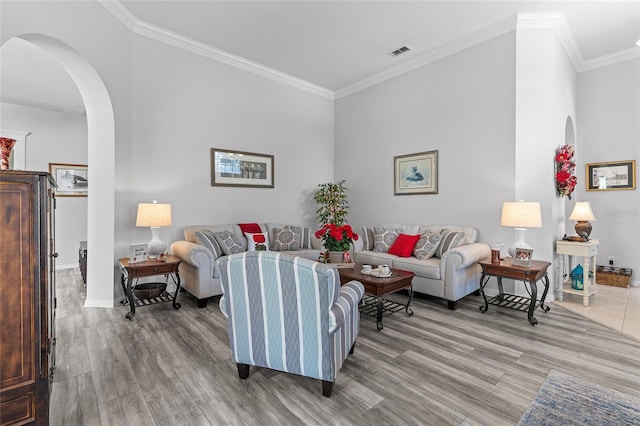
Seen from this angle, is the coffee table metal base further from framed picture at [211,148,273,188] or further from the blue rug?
framed picture at [211,148,273,188]

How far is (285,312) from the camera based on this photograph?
193 cm

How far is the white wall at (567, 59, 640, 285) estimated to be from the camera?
4.70 m

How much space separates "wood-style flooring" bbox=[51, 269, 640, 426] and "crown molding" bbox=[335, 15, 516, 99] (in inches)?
142

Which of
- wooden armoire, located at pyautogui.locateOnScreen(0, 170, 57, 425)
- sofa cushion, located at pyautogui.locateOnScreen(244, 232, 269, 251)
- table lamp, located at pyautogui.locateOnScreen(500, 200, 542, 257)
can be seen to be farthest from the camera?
sofa cushion, located at pyautogui.locateOnScreen(244, 232, 269, 251)

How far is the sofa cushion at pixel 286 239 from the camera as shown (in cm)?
488

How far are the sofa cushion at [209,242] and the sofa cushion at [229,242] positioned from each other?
0.21 ft

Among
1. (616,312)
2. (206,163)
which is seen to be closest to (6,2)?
(206,163)

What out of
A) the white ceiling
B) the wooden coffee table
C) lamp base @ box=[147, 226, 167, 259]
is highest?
the white ceiling

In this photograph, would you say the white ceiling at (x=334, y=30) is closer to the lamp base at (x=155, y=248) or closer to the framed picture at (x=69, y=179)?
the framed picture at (x=69, y=179)

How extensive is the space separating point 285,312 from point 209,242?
94.0 inches

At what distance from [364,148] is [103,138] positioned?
410 centimetres

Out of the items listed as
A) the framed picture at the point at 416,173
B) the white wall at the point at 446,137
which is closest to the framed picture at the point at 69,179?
the white wall at the point at 446,137

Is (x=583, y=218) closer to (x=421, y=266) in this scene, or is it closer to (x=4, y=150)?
(x=421, y=266)

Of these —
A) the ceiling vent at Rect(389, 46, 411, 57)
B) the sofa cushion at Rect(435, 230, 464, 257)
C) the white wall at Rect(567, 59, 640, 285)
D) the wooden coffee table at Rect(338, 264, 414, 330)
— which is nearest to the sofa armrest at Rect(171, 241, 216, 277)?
the wooden coffee table at Rect(338, 264, 414, 330)
